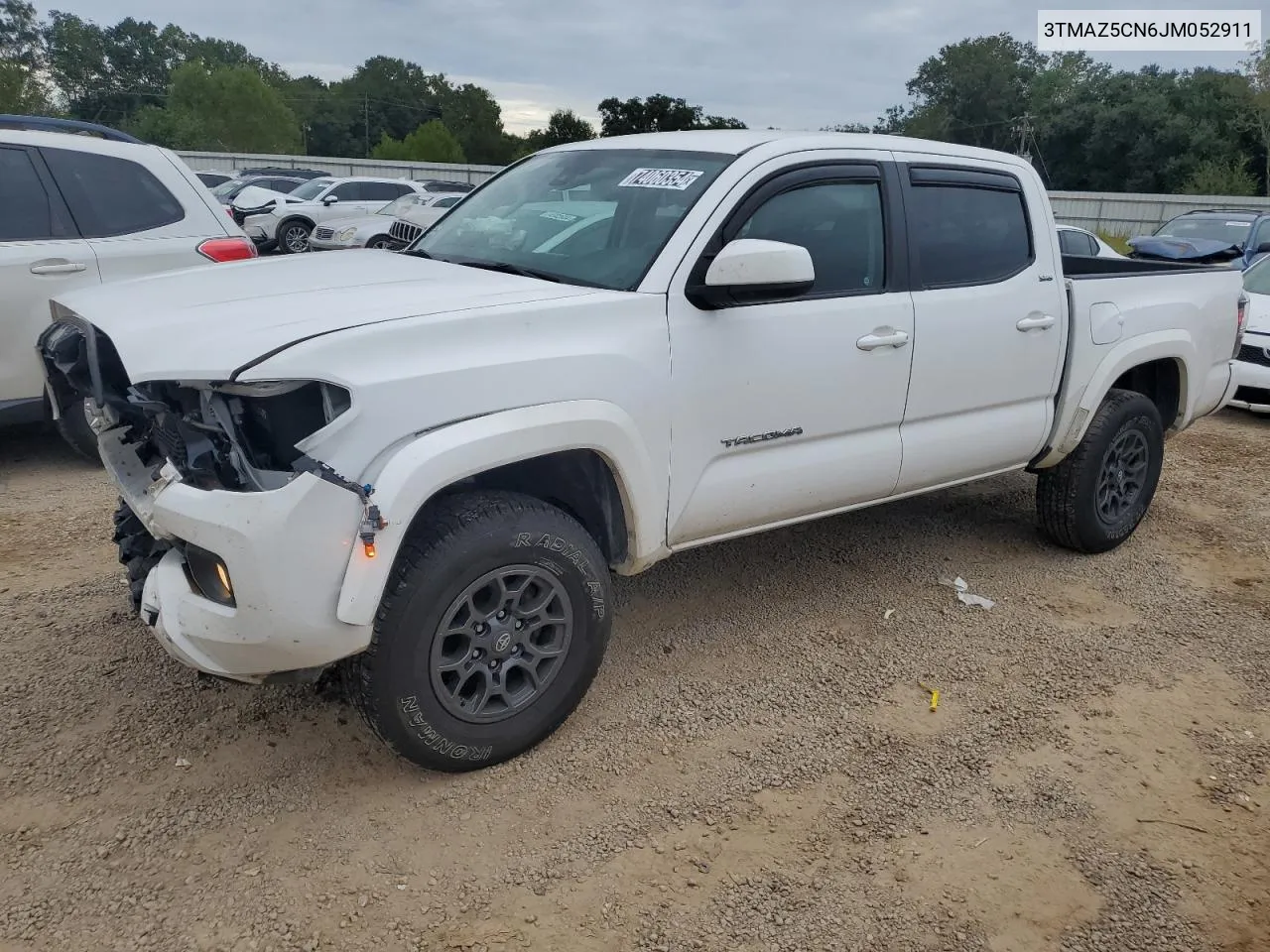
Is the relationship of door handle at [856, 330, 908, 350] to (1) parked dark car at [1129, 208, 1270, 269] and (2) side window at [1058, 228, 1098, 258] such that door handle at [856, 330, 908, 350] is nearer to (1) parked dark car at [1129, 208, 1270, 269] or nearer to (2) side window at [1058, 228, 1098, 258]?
(2) side window at [1058, 228, 1098, 258]

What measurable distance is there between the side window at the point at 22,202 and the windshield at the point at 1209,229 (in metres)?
13.1

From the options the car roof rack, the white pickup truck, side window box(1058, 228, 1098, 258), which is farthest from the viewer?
side window box(1058, 228, 1098, 258)

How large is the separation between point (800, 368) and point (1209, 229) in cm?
1240

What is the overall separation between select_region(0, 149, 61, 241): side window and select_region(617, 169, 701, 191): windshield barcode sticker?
357 centimetres

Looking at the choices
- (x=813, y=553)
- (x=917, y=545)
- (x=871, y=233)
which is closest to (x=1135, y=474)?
(x=917, y=545)

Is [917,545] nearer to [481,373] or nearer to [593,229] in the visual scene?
[593,229]

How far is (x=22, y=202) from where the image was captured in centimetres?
525

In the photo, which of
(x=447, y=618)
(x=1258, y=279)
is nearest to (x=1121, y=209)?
(x=1258, y=279)

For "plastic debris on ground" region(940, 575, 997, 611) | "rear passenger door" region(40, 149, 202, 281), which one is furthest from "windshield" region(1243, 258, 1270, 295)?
"rear passenger door" region(40, 149, 202, 281)

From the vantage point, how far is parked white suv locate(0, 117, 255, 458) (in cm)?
514

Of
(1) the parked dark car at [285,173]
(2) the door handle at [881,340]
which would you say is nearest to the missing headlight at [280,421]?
(2) the door handle at [881,340]

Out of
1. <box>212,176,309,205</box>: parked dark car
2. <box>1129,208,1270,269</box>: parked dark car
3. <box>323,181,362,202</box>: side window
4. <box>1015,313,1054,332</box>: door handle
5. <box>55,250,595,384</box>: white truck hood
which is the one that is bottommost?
<box>1129,208,1270,269</box>: parked dark car

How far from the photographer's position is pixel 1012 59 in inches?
2662

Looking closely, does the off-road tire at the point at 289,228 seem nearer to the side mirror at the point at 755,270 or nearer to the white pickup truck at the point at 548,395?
the white pickup truck at the point at 548,395
